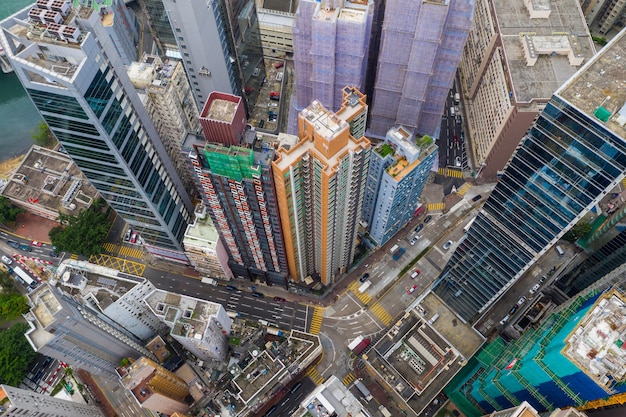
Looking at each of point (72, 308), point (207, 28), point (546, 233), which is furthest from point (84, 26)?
point (546, 233)

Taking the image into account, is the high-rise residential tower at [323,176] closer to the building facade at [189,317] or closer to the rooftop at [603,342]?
the building facade at [189,317]

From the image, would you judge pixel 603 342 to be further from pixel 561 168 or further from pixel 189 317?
pixel 189 317

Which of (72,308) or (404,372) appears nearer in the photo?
(72,308)

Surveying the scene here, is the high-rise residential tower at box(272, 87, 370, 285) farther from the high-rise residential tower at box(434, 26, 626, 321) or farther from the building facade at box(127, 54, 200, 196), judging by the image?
the building facade at box(127, 54, 200, 196)

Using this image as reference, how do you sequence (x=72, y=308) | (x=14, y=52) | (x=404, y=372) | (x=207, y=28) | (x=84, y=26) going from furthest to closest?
1. (x=207, y=28)
2. (x=404, y=372)
3. (x=72, y=308)
4. (x=84, y=26)
5. (x=14, y=52)

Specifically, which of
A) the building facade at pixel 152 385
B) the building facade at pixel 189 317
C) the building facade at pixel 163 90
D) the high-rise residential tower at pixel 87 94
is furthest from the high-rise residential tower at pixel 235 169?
the building facade at pixel 152 385

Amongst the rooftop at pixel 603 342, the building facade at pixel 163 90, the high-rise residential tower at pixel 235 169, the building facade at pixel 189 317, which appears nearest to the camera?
the rooftop at pixel 603 342

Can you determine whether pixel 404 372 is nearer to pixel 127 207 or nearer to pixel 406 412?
pixel 406 412
